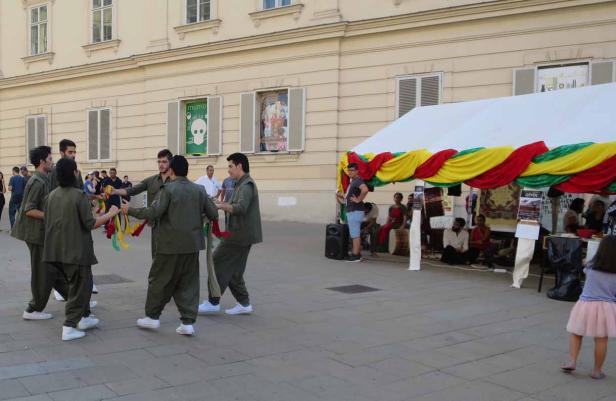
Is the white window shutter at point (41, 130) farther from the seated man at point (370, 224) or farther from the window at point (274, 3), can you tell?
the seated man at point (370, 224)

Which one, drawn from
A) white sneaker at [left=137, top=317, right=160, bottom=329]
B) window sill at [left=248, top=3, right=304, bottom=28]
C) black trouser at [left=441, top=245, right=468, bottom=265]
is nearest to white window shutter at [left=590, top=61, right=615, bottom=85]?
black trouser at [left=441, top=245, right=468, bottom=265]

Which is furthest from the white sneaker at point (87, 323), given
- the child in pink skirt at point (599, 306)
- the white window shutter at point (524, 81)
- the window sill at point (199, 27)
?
the window sill at point (199, 27)

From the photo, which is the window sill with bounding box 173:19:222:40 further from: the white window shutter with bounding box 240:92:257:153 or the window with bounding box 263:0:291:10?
the white window shutter with bounding box 240:92:257:153

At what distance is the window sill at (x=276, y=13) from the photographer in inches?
706

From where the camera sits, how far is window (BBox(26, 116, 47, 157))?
973 inches

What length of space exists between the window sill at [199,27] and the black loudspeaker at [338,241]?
10924 mm

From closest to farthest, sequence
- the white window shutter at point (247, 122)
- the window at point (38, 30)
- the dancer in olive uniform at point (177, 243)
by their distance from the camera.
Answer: the dancer in olive uniform at point (177, 243)
the white window shutter at point (247, 122)
the window at point (38, 30)

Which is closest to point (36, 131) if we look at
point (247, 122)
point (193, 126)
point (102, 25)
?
point (102, 25)

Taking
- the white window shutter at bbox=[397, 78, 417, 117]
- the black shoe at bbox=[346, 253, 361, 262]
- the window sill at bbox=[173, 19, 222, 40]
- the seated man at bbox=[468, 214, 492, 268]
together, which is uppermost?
the window sill at bbox=[173, 19, 222, 40]

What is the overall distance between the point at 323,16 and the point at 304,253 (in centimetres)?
853

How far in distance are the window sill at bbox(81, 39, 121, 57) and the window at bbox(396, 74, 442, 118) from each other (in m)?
11.5

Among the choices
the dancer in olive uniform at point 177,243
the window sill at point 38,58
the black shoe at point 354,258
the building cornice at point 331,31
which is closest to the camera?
the dancer in olive uniform at point 177,243

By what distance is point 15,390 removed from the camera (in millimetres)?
4109

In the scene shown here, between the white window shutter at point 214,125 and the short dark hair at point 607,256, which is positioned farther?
the white window shutter at point 214,125
